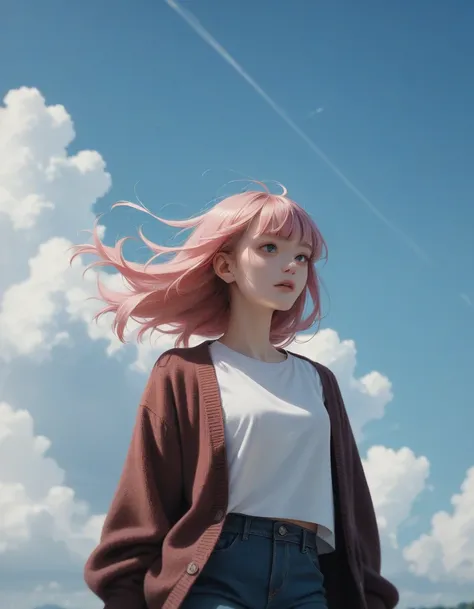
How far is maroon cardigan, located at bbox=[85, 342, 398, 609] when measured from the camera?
2867 millimetres

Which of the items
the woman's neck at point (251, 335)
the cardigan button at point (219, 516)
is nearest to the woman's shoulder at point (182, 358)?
the woman's neck at point (251, 335)

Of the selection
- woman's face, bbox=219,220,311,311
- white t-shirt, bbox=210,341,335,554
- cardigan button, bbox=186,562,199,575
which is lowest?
cardigan button, bbox=186,562,199,575

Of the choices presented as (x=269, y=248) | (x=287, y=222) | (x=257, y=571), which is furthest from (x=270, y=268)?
(x=257, y=571)

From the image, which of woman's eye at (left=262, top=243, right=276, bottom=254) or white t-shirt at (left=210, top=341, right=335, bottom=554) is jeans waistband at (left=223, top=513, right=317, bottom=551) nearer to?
white t-shirt at (left=210, top=341, right=335, bottom=554)

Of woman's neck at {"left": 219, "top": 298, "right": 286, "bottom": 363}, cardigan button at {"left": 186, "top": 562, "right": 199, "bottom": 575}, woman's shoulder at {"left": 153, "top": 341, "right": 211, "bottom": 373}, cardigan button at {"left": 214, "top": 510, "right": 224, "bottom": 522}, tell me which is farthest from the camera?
woman's neck at {"left": 219, "top": 298, "right": 286, "bottom": 363}

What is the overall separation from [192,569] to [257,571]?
0.75 ft

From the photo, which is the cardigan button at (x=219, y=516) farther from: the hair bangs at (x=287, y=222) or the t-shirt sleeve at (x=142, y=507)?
the hair bangs at (x=287, y=222)

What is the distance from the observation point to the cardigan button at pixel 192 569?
2805 mm

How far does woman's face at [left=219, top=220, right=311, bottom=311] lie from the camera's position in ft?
10.9

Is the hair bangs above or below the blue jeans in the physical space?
above

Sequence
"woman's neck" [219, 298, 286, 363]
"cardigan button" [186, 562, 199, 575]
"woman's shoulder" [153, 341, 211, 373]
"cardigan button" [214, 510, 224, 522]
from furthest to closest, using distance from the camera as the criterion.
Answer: "woman's neck" [219, 298, 286, 363] < "woman's shoulder" [153, 341, 211, 373] < "cardigan button" [214, 510, 224, 522] < "cardigan button" [186, 562, 199, 575]

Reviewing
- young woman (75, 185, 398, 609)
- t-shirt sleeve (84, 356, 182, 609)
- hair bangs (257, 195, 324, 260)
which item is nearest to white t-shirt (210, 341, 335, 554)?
young woman (75, 185, 398, 609)

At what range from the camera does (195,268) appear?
135 inches

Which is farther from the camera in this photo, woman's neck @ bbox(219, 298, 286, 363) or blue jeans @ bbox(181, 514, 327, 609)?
woman's neck @ bbox(219, 298, 286, 363)
